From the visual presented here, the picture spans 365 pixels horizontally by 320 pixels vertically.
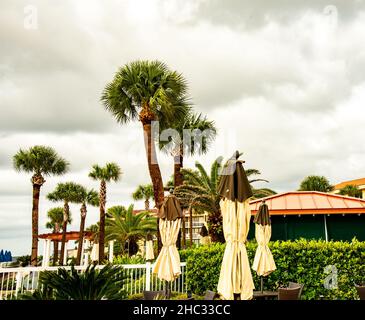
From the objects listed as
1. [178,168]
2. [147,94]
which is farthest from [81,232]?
[147,94]

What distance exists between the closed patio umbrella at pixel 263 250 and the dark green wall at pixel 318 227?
647cm

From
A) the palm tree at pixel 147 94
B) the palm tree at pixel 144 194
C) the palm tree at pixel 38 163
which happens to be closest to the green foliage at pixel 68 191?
the palm tree at pixel 38 163

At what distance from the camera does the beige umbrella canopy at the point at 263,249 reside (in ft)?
30.6

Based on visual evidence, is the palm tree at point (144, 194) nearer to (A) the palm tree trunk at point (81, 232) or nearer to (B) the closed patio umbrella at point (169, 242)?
(A) the palm tree trunk at point (81, 232)

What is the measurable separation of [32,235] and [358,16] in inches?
946

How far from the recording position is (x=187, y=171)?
19.5m

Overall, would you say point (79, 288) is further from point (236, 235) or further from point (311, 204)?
point (311, 204)

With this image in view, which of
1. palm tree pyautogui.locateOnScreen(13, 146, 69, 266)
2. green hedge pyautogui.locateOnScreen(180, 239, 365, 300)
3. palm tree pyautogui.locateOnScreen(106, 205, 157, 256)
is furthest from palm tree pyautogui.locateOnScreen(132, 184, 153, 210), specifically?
green hedge pyautogui.locateOnScreen(180, 239, 365, 300)

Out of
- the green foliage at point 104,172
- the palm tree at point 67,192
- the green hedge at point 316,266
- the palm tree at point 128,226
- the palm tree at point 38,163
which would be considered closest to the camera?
the green hedge at point 316,266

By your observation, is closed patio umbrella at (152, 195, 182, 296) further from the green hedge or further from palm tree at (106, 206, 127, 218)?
palm tree at (106, 206, 127, 218)

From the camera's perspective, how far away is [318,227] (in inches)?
622

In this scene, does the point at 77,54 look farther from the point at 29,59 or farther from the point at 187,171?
the point at 187,171

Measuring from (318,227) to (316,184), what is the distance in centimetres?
2550

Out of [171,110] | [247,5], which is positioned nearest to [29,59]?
[247,5]
